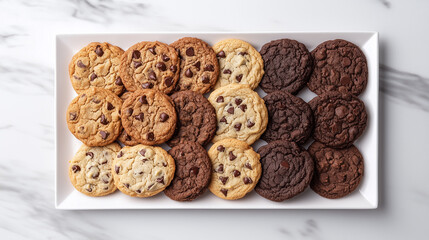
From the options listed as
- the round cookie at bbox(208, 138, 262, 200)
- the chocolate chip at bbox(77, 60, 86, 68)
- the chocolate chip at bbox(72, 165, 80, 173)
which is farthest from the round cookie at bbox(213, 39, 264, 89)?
the chocolate chip at bbox(72, 165, 80, 173)

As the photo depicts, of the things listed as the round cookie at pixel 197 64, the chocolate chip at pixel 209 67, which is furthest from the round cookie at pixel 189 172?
the chocolate chip at pixel 209 67

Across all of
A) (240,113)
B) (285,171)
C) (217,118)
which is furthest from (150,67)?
(285,171)

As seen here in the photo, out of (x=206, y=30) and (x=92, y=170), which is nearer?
(x=92, y=170)

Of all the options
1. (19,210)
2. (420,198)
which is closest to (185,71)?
(19,210)

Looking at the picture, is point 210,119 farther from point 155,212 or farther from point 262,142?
point 155,212

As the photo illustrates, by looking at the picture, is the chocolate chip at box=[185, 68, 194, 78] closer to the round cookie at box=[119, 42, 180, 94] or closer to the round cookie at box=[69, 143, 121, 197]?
the round cookie at box=[119, 42, 180, 94]

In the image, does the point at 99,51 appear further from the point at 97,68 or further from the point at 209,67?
the point at 209,67
